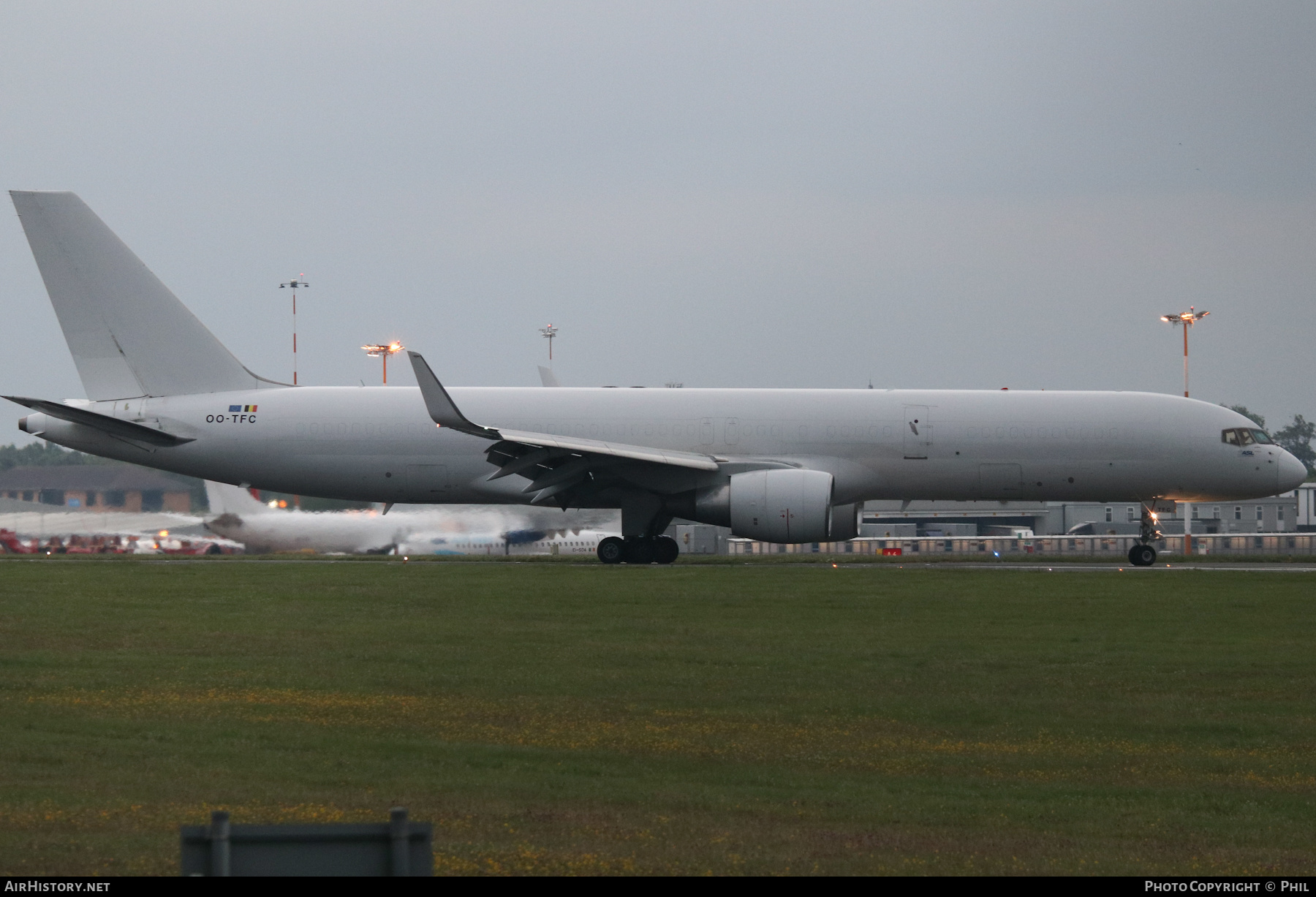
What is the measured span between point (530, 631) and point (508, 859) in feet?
33.5

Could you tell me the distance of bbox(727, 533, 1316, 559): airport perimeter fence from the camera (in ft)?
160

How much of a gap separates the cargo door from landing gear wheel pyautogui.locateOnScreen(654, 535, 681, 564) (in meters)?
5.39

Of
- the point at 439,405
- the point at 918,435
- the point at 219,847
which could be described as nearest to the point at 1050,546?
the point at 918,435

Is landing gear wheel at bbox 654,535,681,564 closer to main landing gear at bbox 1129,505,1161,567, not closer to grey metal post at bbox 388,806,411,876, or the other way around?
main landing gear at bbox 1129,505,1161,567

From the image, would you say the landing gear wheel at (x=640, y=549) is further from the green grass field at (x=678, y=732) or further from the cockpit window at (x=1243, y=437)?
the cockpit window at (x=1243, y=437)

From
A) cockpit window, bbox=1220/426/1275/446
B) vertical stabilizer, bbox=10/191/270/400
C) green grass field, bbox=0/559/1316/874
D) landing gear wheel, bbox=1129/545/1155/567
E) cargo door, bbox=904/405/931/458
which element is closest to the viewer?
green grass field, bbox=0/559/1316/874

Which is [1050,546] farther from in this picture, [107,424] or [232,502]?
[107,424]

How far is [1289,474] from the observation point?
105 ft

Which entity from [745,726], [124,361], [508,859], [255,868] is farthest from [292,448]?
[255,868]

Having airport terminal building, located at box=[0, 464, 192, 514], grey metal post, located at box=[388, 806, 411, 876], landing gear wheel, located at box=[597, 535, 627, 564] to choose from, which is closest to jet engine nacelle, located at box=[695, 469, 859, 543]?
landing gear wheel, located at box=[597, 535, 627, 564]

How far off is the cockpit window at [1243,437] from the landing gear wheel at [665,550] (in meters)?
12.2

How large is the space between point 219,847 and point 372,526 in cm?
3304

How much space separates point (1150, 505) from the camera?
32594mm

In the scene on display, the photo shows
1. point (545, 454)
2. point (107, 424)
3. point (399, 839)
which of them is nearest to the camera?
point (399, 839)
